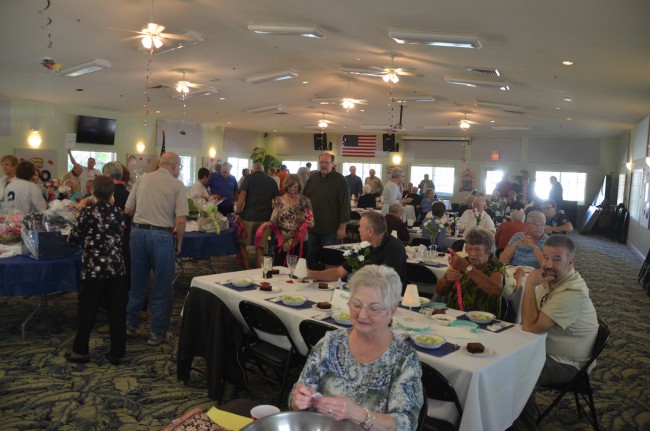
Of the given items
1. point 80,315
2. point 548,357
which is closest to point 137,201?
point 80,315

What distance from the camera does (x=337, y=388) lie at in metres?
2.13

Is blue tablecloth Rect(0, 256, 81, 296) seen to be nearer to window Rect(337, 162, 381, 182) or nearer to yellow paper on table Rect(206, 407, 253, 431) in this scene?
yellow paper on table Rect(206, 407, 253, 431)

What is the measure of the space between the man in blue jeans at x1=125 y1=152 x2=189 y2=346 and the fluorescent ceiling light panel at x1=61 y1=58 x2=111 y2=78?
4590 millimetres

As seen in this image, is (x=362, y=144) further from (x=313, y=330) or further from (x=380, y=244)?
(x=313, y=330)

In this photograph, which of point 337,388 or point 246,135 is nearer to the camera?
point 337,388

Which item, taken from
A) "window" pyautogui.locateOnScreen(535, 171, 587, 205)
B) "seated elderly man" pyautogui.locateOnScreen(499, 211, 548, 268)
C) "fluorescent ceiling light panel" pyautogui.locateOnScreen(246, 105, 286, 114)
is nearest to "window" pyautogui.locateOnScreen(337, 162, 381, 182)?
"window" pyautogui.locateOnScreen(535, 171, 587, 205)

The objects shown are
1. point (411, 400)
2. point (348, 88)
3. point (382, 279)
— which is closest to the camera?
point (411, 400)

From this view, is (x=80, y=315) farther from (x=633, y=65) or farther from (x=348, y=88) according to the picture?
(x=348, y=88)

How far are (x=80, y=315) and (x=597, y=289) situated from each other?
23.9 feet

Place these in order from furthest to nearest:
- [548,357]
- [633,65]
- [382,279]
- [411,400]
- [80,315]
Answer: [633,65], [80,315], [548,357], [382,279], [411,400]

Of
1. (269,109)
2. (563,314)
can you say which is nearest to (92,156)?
(269,109)

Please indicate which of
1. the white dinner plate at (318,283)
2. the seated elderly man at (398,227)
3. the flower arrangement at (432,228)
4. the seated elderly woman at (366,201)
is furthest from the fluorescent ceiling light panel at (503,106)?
the white dinner plate at (318,283)

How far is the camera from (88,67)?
882 centimetres

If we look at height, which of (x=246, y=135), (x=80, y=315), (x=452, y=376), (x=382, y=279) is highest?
(x=246, y=135)
